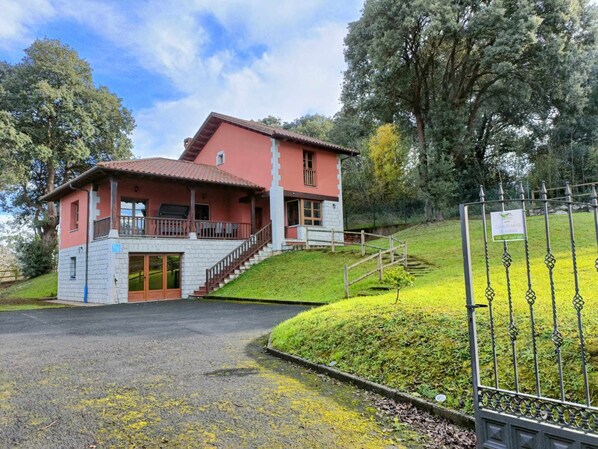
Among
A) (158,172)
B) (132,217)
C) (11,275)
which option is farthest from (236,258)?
(11,275)

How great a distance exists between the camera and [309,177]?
72.9 feet

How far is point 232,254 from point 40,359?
41.7ft

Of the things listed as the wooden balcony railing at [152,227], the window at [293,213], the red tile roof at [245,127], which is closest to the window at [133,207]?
the wooden balcony railing at [152,227]

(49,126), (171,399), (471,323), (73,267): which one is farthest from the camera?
(49,126)

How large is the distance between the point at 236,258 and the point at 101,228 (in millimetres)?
5850

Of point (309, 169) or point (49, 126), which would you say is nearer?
point (309, 169)

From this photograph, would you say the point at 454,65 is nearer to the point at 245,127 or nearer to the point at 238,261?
the point at 245,127

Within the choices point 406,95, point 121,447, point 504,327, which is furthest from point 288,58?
point 121,447

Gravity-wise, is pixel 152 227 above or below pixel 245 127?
below

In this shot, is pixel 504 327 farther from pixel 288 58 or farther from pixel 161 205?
pixel 161 205

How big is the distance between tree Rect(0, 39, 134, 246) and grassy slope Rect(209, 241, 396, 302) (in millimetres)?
19486

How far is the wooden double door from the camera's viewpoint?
642 inches

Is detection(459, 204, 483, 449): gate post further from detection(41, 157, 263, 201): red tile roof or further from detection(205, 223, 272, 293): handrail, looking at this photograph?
detection(41, 157, 263, 201): red tile roof

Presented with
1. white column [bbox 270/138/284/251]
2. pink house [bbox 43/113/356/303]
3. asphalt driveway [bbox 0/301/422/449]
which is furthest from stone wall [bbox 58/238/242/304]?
asphalt driveway [bbox 0/301/422/449]
